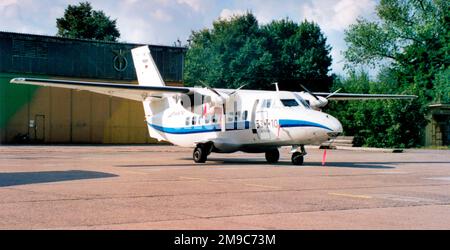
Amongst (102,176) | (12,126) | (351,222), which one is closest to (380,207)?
(351,222)

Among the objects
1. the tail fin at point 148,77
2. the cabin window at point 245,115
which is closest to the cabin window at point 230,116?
the cabin window at point 245,115

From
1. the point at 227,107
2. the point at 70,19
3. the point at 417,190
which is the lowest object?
the point at 417,190

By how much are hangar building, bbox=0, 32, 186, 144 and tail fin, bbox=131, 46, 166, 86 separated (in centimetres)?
2385

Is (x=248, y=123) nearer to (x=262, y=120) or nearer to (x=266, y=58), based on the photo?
(x=262, y=120)

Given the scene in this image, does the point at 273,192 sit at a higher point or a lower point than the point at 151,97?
lower

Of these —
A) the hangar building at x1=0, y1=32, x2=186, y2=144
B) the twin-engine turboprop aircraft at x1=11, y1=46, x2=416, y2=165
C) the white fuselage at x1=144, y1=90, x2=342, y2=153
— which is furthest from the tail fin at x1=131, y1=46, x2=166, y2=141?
the hangar building at x1=0, y1=32, x2=186, y2=144

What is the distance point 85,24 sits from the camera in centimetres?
8788

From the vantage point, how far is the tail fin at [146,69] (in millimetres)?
30391

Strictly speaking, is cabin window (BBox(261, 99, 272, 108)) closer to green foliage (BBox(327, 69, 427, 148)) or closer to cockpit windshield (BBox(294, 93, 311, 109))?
cockpit windshield (BBox(294, 93, 311, 109))

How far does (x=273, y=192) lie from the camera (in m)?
13.7

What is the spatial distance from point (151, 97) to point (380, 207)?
61.0 ft

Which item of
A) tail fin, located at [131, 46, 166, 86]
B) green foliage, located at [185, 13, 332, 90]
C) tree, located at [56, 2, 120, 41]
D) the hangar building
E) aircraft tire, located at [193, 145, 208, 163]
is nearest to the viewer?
aircraft tire, located at [193, 145, 208, 163]

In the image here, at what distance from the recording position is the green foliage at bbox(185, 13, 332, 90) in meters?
69.1

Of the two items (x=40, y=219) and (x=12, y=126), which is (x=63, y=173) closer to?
(x=40, y=219)
